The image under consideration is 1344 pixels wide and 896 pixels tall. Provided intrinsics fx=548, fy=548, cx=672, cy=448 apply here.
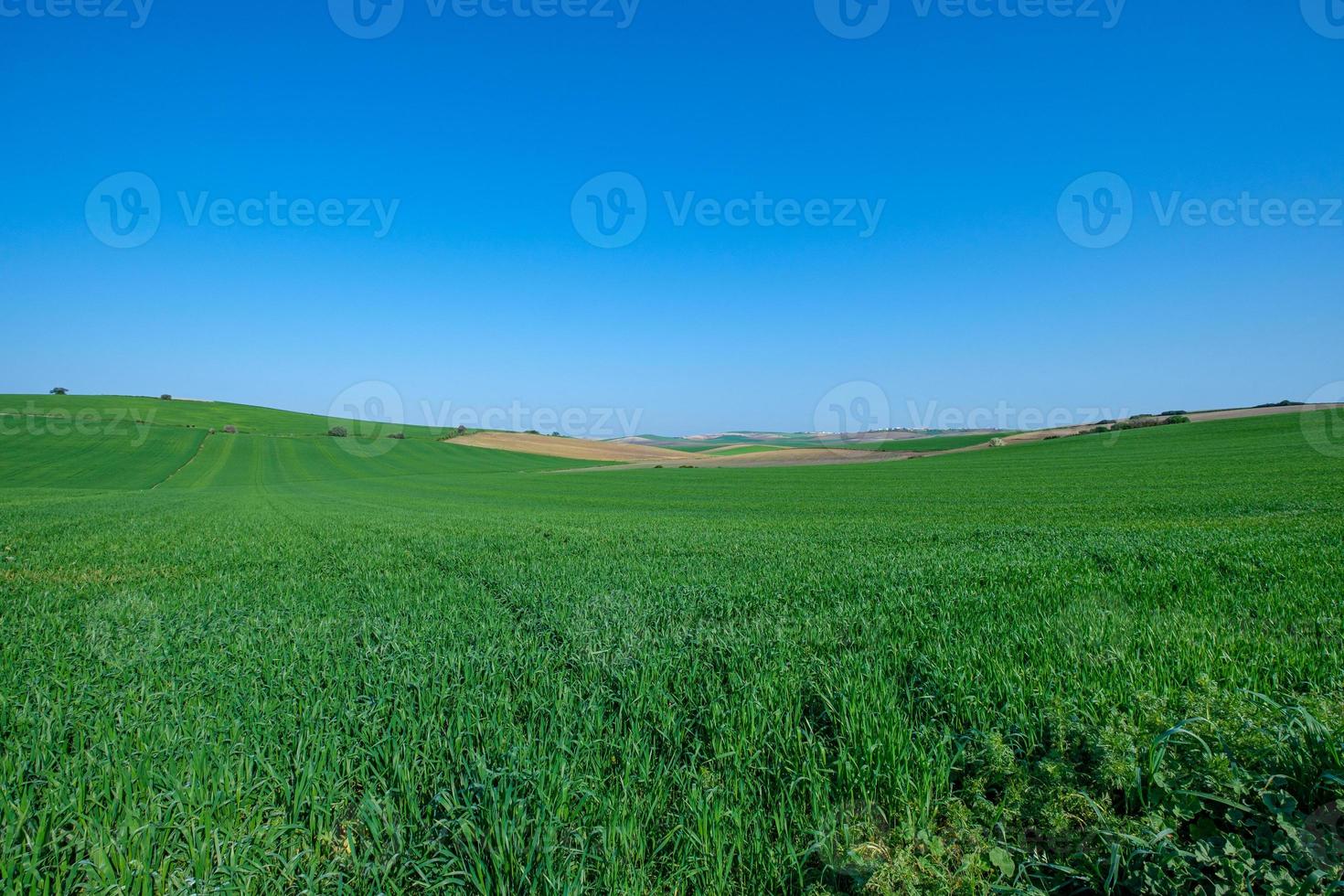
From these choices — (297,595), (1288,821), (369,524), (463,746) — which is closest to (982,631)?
(1288,821)

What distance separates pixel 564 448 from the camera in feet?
350

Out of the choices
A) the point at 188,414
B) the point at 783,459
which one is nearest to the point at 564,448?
the point at 783,459

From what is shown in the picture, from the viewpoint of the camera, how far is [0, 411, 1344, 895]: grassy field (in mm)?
2354

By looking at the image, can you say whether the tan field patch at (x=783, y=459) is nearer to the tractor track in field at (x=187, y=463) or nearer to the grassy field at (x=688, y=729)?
the tractor track in field at (x=187, y=463)

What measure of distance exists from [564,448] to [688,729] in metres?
105

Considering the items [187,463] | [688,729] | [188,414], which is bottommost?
[187,463]

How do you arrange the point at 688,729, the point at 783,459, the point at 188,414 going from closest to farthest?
the point at 688,729
the point at 783,459
the point at 188,414

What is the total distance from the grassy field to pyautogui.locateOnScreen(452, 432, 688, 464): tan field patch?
90.3 meters

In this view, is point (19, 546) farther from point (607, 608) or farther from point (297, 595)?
point (607, 608)

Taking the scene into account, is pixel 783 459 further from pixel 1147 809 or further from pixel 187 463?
pixel 1147 809

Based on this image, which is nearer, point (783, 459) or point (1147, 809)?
point (1147, 809)

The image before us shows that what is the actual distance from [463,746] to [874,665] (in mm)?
3003

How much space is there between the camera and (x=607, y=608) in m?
6.38

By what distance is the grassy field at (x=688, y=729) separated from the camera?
2.35m
